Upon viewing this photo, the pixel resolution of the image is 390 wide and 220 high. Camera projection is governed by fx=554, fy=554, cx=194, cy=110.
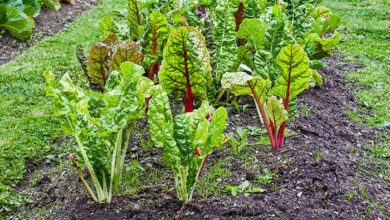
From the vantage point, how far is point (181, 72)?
3.13 metres

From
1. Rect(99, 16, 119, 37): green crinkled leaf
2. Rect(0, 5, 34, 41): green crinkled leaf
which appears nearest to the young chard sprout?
Rect(99, 16, 119, 37): green crinkled leaf

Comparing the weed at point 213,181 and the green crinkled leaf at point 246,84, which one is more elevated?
the green crinkled leaf at point 246,84

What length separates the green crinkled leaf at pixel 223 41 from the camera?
3615 millimetres

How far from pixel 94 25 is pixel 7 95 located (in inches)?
104

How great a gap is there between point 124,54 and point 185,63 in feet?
1.51

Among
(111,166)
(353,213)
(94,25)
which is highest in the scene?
(111,166)

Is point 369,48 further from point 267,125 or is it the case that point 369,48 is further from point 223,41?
point 267,125

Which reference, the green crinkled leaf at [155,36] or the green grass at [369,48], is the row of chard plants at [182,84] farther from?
the green grass at [369,48]

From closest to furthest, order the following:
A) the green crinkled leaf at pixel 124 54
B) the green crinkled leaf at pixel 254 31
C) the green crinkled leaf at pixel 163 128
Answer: the green crinkled leaf at pixel 163 128 → the green crinkled leaf at pixel 124 54 → the green crinkled leaf at pixel 254 31

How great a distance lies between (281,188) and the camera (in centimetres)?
287

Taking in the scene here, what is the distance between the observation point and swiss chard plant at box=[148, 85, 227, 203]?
2.62 metres

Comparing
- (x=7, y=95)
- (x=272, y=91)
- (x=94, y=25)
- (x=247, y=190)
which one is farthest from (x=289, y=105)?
(x=94, y=25)

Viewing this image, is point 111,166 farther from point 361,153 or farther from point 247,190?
point 361,153

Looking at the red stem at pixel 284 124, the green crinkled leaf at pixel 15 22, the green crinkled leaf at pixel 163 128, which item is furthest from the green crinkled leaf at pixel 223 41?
the green crinkled leaf at pixel 15 22
